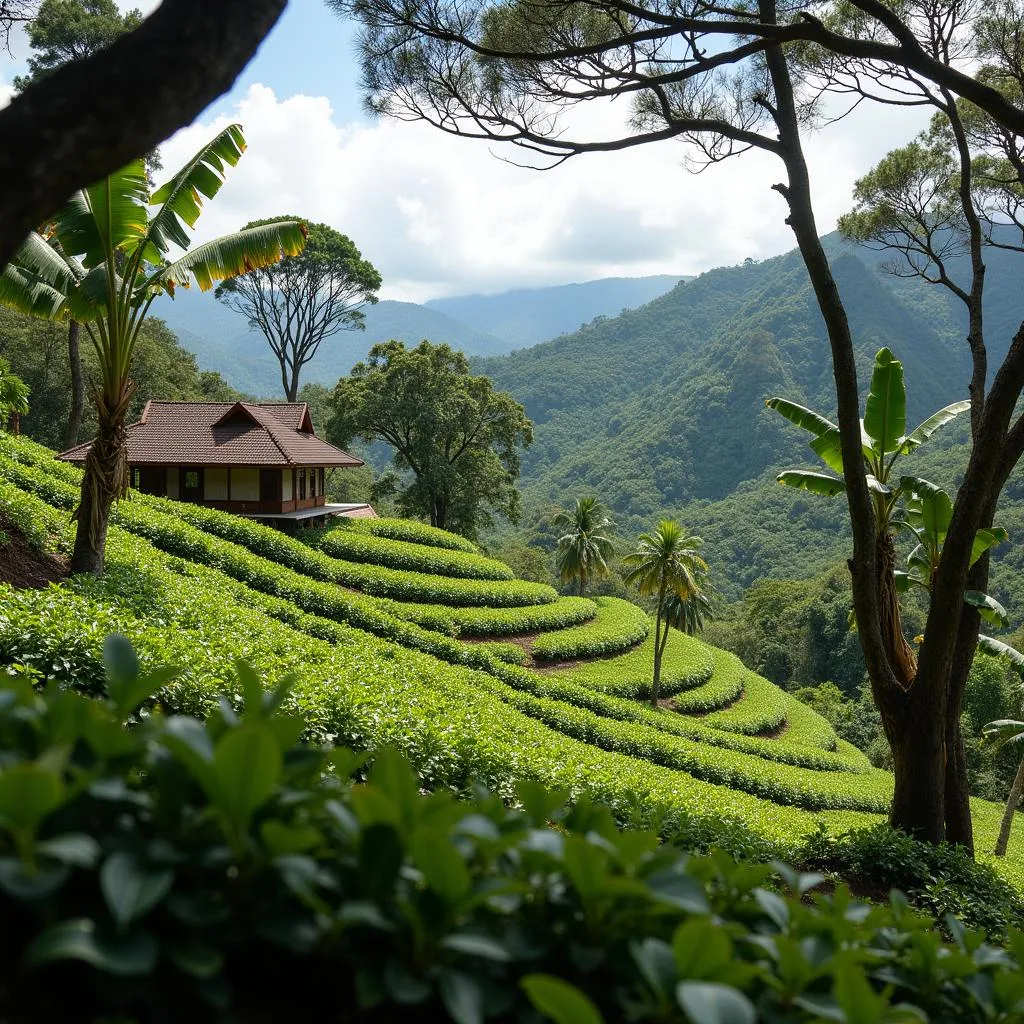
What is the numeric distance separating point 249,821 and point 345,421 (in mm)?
35940

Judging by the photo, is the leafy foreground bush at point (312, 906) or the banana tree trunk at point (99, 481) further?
the banana tree trunk at point (99, 481)

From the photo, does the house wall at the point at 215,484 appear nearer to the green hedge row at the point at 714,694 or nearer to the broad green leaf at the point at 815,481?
the green hedge row at the point at 714,694

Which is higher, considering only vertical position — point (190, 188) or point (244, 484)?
point (190, 188)

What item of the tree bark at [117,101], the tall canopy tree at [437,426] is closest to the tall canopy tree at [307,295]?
the tall canopy tree at [437,426]

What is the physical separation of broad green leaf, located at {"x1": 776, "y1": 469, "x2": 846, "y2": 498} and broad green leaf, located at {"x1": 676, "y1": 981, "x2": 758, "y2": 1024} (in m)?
9.60

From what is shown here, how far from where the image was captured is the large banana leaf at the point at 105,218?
865 centimetres

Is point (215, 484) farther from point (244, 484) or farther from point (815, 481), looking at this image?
point (815, 481)

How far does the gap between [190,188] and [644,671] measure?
1952cm

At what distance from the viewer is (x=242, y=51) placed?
97.2 inches

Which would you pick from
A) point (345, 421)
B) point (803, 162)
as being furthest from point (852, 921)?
point (345, 421)

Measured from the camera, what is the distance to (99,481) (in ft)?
29.7

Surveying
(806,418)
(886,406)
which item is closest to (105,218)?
(806,418)

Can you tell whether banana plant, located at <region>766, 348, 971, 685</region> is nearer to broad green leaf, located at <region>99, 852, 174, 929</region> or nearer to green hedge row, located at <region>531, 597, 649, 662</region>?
broad green leaf, located at <region>99, 852, 174, 929</region>

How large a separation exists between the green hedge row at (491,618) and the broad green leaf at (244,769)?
19.6m
